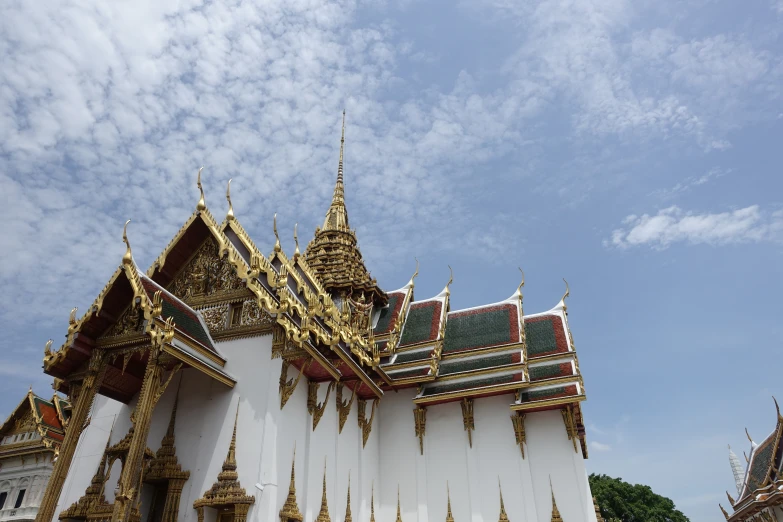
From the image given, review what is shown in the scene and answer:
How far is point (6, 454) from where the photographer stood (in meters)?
17.8

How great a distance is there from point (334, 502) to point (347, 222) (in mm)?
11277

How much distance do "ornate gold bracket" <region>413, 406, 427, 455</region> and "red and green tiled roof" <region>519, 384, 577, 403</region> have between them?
2.32 m

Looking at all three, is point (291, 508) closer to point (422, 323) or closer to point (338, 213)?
point (422, 323)

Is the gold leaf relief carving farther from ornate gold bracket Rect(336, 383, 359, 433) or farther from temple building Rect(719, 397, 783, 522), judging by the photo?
temple building Rect(719, 397, 783, 522)

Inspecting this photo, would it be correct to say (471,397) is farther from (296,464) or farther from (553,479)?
(296,464)

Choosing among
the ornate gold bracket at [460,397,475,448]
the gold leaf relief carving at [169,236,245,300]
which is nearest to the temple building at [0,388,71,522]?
the gold leaf relief carving at [169,236,245,300]

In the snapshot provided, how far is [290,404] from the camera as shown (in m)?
8.26

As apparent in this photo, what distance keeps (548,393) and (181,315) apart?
7.90 m

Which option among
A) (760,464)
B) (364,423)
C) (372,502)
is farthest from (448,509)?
(760,464)

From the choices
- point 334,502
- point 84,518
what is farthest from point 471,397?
point 84,518

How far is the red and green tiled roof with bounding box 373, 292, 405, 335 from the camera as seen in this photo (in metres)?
14.7

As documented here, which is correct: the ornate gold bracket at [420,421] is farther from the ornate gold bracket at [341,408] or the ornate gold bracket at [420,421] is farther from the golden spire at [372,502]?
the ornate gold bracket at [341,408]

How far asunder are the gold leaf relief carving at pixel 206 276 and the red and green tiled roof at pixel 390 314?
235 inches

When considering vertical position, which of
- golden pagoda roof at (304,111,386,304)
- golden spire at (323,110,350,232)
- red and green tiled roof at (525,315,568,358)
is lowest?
red and green tiled roof at (525,315,568,358)
